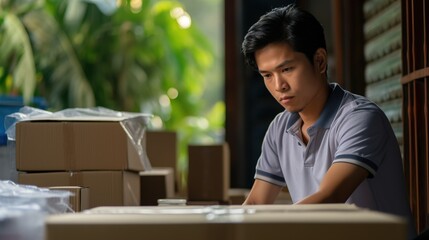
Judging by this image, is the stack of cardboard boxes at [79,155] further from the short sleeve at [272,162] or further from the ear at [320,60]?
the ear at [320,60]

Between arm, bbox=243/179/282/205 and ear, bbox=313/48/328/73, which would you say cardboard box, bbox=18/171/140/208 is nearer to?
arm, bbox=243/179/282/205

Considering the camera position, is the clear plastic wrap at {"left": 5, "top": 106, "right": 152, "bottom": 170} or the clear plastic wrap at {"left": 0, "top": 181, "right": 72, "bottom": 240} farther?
the clear plastic wrap at {"left": 5, "top": 106, "right": 152, "bottom": 170}

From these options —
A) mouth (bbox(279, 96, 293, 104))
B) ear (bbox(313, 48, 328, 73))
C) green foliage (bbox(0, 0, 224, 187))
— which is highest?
green foliage (bbox(0, 0, 224, 187))

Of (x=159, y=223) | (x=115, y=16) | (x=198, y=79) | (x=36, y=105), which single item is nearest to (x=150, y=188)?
(x=36, y=105)

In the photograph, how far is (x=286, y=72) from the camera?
8.55ft

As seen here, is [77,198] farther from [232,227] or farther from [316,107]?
[232,227]


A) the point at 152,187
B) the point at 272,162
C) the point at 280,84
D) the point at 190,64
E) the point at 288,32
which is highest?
the point at 190,64

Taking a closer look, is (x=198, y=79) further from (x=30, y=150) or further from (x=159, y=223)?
(x=159, y=223)

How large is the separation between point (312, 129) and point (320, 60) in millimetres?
220

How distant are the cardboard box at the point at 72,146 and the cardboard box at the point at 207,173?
1.40 meters

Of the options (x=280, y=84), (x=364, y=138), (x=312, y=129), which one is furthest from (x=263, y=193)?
(x=364, y=138)

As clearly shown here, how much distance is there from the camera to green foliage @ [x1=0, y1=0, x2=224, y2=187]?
24.5 feet

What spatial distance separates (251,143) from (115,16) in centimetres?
351

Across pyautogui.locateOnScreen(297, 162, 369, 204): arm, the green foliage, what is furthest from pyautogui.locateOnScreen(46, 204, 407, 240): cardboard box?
the green foliage
